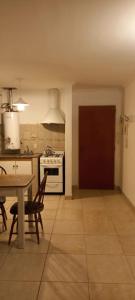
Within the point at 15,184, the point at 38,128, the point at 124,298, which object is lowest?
the point at 124,298

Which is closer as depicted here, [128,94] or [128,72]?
[128,72]

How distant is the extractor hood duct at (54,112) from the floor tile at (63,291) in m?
3.68

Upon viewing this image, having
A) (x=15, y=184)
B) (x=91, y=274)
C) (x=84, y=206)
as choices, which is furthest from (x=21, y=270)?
(x=84, y=206)

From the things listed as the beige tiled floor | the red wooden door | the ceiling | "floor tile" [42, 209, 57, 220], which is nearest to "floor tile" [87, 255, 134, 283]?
the beige tiled floor

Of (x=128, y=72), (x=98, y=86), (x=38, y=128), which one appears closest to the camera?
(x=128, y=72)

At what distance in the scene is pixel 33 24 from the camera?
7.33 ft

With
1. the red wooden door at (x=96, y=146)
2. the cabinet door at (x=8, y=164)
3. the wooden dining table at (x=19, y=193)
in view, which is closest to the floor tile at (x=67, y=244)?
the wooden dining table at (x=19, y=193)

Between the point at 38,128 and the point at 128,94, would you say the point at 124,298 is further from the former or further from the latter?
the point at 38,128

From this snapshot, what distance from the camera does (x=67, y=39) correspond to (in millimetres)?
2596

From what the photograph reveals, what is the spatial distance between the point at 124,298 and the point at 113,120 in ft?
13.9

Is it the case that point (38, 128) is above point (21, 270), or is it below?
above

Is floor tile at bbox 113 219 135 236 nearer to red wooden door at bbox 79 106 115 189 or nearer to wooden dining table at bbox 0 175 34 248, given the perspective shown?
wooden dining table at bbox 0 175 34 248

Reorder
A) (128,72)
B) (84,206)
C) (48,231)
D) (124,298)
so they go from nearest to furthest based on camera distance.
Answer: (124,298) < (48,231) < (128,72) < (84,206)

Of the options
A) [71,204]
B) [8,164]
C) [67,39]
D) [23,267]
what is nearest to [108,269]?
[23,267]
